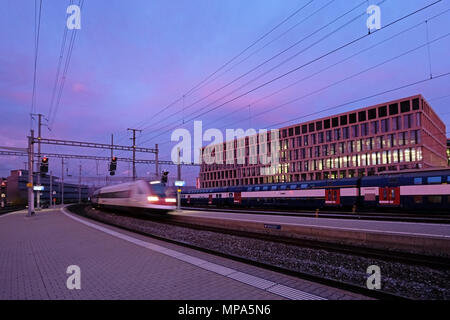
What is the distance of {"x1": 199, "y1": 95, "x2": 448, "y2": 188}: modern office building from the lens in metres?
50.3

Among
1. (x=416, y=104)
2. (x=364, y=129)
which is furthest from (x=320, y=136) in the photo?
(x=416, y=104)

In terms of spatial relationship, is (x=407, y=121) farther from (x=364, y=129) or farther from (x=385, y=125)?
(x=364, y=129)

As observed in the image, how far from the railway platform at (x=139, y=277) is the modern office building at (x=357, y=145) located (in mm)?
47691

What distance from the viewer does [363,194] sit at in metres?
22.9

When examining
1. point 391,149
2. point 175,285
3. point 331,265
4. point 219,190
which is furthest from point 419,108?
point 175,285

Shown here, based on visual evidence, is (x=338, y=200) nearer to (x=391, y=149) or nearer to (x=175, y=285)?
(x=175, y=285)

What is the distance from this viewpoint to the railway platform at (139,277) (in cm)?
478

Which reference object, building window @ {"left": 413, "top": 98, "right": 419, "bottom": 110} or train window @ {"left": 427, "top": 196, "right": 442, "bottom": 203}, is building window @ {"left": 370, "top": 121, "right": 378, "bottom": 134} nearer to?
building window @ {"left": 413, "top": 98, "right": 419, "bottom": 110}

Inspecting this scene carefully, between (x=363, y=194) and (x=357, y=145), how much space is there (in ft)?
129

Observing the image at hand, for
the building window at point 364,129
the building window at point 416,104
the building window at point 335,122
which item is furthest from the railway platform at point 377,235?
the building window at point 335,122

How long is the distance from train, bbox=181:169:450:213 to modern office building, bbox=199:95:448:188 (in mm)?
24145

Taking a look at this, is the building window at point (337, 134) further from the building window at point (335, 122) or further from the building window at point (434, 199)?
the building window at point (434, 199)

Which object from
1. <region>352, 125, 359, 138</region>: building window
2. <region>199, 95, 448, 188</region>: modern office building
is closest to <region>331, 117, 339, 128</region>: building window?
<region>199, 95, 448, 188</region>: modern office building
